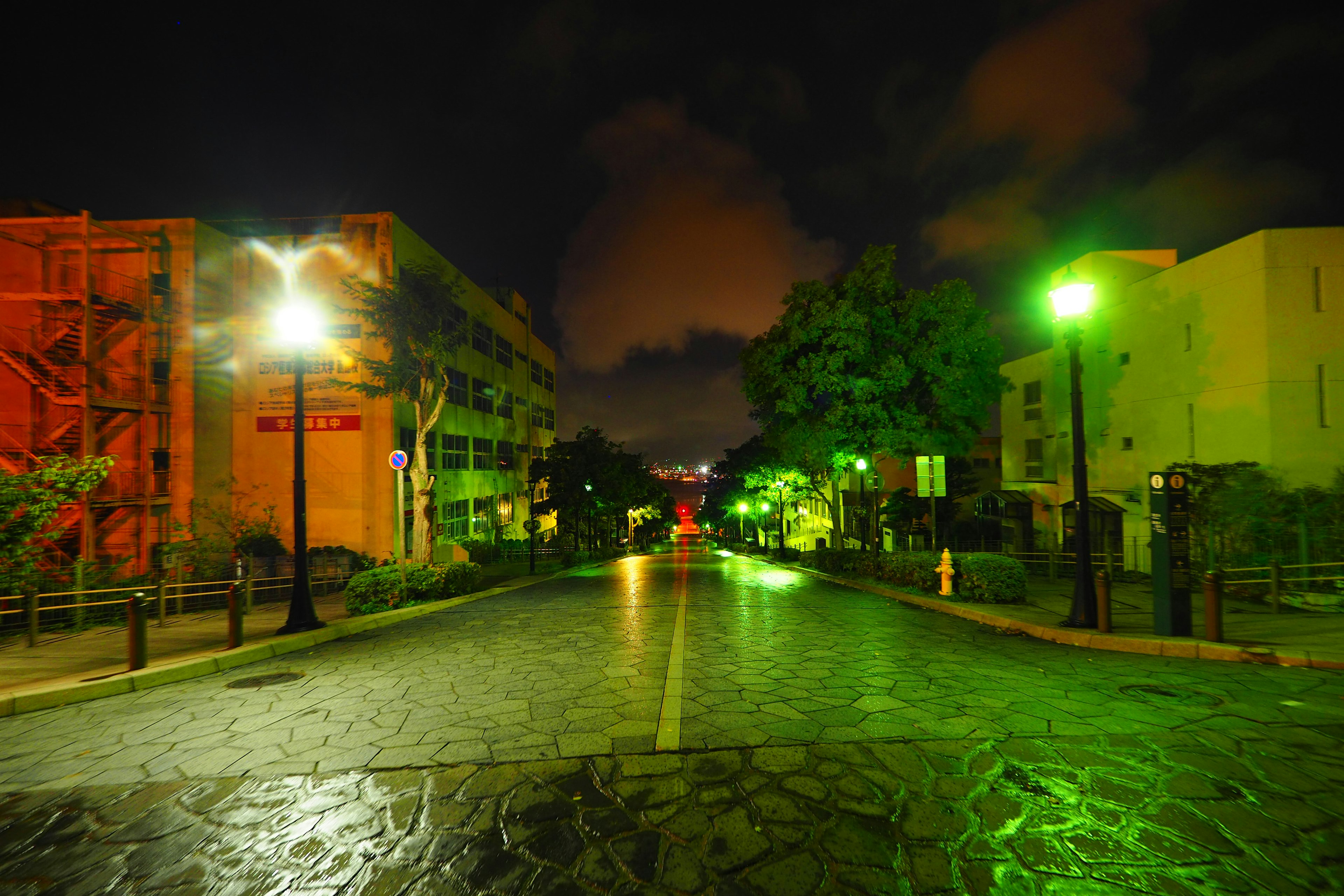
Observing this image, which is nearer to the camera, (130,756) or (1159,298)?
(130,756)

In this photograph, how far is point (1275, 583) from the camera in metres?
9.91

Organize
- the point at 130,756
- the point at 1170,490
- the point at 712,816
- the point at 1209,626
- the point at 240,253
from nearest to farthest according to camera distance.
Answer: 1. the point at 712,816
2. the point at 130,756
3. the point at 1209,626
4. the point at 1170,490
5. the point at 240,253

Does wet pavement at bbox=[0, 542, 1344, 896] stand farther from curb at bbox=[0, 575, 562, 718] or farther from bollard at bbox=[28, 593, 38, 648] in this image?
bollard at bbox=[28, 593, 38, 648]

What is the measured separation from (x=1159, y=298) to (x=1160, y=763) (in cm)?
1977

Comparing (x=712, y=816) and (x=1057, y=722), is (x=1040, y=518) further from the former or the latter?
(x=712, y=816)

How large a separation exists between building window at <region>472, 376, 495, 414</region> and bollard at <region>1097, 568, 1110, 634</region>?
3167 cm

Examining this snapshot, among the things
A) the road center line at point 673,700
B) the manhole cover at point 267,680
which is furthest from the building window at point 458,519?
the road center line at point 673,700

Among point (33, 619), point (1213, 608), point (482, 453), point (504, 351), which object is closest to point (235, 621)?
point (33, 619)

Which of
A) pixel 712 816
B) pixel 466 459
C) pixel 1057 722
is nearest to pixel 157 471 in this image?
pixel 466 459

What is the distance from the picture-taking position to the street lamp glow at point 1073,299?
8961mm

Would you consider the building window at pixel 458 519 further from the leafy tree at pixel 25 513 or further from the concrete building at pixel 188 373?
the leafy tree at pixel 25 513

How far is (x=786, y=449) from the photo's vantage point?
2119 cm

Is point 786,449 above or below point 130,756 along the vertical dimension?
above

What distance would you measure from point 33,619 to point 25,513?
13.5ft
